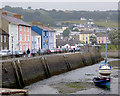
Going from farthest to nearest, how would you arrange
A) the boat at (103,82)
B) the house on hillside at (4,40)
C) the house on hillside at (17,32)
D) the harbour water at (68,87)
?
the house on hillside at (17,32) < the house on hillside at (4,40) < the boat at (103,82) < the harbour water at (68,87)

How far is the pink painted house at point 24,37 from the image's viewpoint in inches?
2402

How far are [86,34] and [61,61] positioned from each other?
114238 millimetres

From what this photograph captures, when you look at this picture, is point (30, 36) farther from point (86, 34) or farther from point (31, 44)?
point (86, 34)

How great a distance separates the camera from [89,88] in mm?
28234

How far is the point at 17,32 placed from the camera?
5941 centimetres

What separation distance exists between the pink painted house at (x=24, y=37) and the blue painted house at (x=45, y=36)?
404 inches

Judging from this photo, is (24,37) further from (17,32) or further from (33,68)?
(33,68)

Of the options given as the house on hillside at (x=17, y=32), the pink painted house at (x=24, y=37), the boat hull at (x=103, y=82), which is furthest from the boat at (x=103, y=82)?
the pink painted house at (x=24, y=37)

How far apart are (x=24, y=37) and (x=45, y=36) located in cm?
1639

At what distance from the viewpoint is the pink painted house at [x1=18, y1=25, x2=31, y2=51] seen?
61000 mm

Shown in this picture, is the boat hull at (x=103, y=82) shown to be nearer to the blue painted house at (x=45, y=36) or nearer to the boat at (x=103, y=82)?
the boat at (x=103, y=82)

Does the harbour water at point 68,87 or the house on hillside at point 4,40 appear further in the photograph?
the house on hillside at point 4,40

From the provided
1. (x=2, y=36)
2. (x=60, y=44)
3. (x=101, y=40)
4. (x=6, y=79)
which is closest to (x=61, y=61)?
(x=2, y=36)

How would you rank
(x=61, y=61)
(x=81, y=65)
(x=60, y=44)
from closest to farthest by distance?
1. (x=61, y=61)
2. (x=81, y=65)
3. (x=60, y=44)
